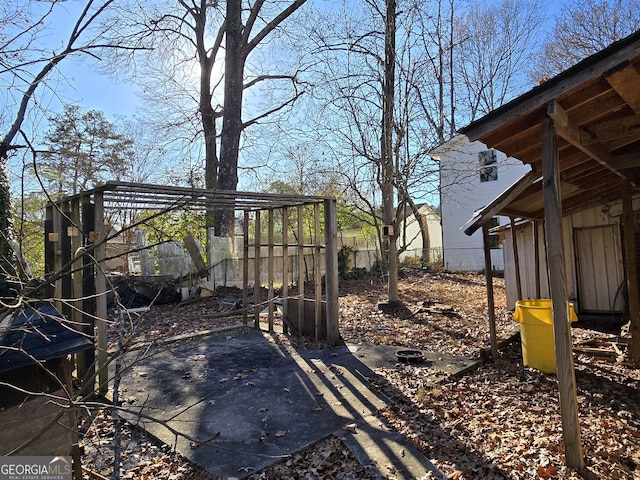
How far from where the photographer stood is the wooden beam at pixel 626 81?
2469 mm

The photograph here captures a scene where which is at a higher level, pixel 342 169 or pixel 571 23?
pixel 571 23

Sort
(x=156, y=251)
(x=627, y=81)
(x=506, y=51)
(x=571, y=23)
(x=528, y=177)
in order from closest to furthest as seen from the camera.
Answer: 1. (x=627, y=81)
2. (x=528, y=177)
3. (x=156, y=251)
4. (x=571, y=23)
5. (x=506, y=51)

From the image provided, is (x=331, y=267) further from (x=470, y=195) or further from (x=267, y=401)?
(x=470, y=195)

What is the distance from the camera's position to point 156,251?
1147cm

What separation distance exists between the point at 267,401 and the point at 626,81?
4.30 m

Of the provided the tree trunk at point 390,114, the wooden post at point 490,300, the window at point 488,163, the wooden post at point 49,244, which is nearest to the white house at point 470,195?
the window at point 488,163

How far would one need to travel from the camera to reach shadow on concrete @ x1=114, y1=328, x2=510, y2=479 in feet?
10.0

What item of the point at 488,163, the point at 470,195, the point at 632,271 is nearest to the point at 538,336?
the point at 632,271

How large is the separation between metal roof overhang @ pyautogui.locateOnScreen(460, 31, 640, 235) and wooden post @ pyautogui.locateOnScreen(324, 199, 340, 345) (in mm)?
2231

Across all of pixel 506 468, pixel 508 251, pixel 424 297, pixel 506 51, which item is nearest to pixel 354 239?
pixel 424 297

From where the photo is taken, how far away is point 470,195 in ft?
60.4

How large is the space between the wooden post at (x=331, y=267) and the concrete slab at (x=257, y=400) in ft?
1.20

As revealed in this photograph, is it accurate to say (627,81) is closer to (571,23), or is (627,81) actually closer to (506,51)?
(571,23)

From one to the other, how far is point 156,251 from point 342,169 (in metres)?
6.23
